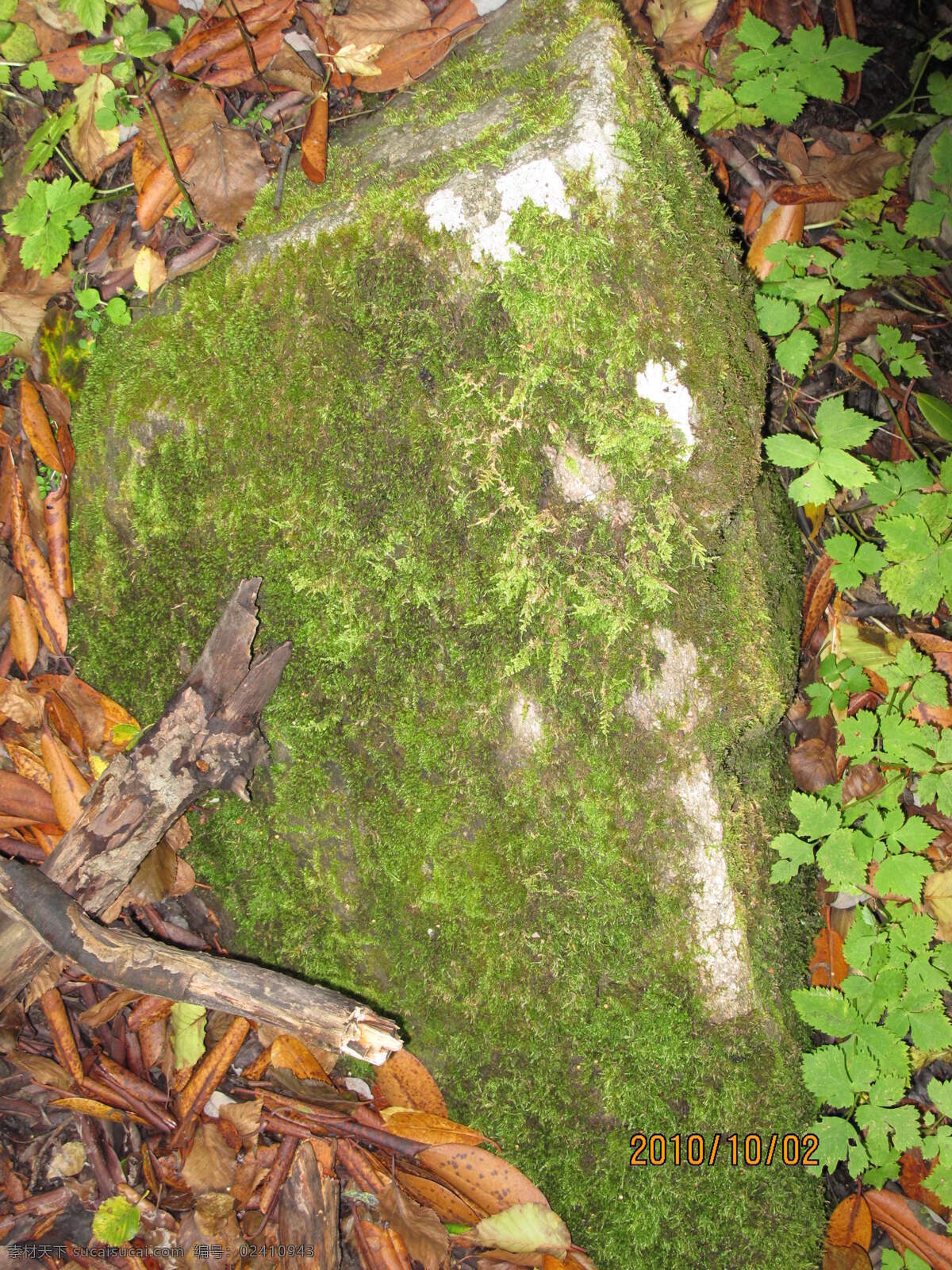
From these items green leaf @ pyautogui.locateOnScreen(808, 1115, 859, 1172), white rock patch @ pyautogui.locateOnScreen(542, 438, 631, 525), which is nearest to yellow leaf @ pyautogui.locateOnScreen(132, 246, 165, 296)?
white rock patch @ pyautogui.locateOnScreen(542, 438, 631, 525)

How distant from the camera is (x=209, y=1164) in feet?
7.60

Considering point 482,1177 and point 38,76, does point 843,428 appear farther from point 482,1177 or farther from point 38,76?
point 38,76

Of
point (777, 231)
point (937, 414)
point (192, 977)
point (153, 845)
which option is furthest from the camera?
point (777, 231)

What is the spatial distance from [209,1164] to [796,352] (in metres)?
3.38

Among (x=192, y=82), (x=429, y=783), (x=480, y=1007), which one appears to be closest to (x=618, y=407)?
(x=429, y=783)

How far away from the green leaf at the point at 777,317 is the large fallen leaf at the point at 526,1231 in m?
2.91

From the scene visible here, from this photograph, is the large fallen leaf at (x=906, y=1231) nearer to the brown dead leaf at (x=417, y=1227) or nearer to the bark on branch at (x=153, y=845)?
the brown dead leaf at (x=417, y=1227)

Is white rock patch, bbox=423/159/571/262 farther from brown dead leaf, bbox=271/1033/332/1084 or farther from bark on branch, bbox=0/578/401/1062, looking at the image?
brown dead leaf, bbox=271/1033/332/1084

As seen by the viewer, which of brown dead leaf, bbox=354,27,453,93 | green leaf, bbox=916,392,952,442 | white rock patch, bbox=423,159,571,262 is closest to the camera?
white rock patch, bbox=423,159,571,262

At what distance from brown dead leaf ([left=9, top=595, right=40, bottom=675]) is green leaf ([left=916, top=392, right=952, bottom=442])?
3.32 metres

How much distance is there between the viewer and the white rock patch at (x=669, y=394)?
1858 millimetres

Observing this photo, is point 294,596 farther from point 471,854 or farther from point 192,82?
point 192,82

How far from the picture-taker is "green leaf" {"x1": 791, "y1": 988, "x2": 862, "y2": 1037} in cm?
221
